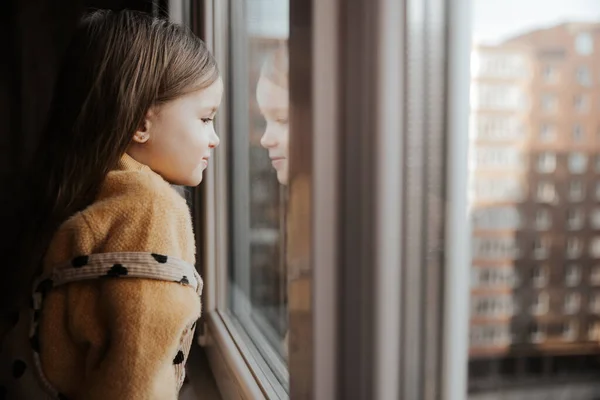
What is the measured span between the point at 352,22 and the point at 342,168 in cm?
12

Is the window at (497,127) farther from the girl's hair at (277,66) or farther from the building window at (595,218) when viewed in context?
the girl's hair at (277,66)

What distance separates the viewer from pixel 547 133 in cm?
35

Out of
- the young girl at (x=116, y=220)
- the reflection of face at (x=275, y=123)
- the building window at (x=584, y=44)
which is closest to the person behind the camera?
the building window at (x=584, y=44)

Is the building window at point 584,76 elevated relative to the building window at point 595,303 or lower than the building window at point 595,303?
elevated

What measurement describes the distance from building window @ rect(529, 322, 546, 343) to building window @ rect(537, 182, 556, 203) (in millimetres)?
79

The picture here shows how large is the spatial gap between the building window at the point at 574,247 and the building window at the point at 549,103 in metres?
0.08

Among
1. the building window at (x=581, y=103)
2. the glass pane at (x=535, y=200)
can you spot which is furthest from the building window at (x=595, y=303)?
the building window at (x=581, y=103)

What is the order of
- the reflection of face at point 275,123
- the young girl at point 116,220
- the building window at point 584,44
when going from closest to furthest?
1. the building window at point 584,44
2. the young girl at point 116,220
3. the reflection of face at point 275,123

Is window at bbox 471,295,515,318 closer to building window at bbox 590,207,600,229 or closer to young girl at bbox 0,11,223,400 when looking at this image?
building window at bbox 590,207,600,229

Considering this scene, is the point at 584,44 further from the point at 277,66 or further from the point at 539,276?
the point at 277,66

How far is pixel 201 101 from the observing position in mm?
708

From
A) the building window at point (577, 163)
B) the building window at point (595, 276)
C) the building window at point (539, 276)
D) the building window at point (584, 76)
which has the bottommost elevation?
the building window at point (539, 276)

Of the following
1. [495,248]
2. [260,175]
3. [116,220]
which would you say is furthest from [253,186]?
[495,248]

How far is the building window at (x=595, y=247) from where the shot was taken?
32cm
